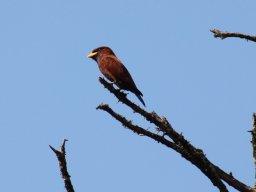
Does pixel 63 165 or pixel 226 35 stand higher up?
pixel 226 35

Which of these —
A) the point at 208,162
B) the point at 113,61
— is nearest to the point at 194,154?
the point at 208,162

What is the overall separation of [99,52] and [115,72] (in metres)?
1.04

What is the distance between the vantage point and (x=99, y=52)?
860 centimetres

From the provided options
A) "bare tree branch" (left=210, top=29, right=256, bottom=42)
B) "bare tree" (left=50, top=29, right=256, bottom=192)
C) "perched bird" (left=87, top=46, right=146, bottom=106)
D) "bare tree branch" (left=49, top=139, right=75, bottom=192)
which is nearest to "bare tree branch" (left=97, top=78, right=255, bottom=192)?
"bare tree" (left=50, top=29, right=256, bottom=192)

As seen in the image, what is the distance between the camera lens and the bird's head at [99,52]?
334 inches

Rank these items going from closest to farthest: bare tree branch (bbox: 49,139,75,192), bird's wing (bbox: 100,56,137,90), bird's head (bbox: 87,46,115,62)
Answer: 1. bare tree branch (bbox: 49,139,75,192)
2. bird's wing (bbox: 100,56,137,90)
3. bird's head (bbox: 87,46,115,62)

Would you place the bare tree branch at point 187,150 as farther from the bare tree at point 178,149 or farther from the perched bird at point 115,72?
the perched bird at point 115,72

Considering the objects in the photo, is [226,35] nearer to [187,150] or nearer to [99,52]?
[187,150]

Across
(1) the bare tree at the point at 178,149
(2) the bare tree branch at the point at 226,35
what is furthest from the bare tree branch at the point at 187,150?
(2) the bare tree branch at the point at 226,35

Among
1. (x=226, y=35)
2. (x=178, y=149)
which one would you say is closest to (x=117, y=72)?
(x=226, y=35)

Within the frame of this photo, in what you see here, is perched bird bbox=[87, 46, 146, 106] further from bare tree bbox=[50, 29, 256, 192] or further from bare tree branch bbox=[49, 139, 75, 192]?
bare tree branch bbox=[49, 139, 75, 192]

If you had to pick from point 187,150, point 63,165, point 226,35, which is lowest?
point 63,165

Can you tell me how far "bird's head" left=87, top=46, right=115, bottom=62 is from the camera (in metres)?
8.49

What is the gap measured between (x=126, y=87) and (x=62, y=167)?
3.56 meters
